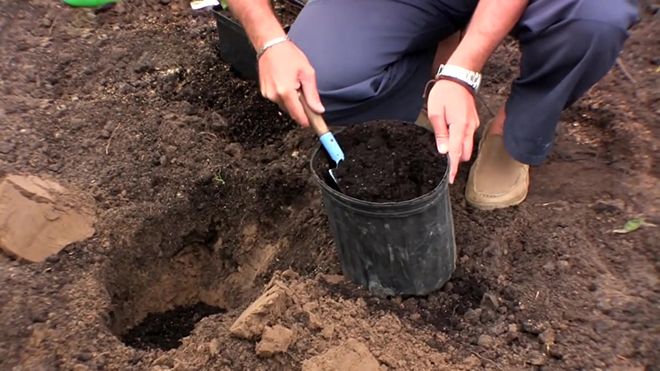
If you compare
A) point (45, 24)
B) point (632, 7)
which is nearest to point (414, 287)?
point (632, 7)

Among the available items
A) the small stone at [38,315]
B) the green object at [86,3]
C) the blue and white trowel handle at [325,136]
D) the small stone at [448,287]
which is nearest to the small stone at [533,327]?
the small stone at [448,287]

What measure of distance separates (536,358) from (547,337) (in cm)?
7

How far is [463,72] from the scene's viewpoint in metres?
1.84

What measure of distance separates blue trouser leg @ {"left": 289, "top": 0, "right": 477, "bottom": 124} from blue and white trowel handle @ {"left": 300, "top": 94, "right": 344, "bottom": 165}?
40 cm

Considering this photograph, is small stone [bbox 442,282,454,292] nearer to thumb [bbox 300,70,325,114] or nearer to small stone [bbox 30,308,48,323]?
thumb [bbox 300,70,325,114]

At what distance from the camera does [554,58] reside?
6.46ft

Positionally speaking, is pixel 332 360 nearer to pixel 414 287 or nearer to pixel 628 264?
pixel 414 287

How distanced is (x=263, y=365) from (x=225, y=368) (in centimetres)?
9

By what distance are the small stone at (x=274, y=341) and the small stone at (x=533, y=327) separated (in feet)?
2.02

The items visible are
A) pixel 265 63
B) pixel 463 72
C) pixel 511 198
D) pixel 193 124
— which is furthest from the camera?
pixel 193 124

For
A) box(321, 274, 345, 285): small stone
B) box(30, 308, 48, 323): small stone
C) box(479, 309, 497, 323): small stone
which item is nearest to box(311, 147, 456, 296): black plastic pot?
box(321, 274, 345, 285): small stone

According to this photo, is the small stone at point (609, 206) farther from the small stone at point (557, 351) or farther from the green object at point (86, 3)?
the green object at point (86, 3)

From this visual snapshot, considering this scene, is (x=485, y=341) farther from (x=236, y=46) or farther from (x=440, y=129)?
(x=236, y=46)

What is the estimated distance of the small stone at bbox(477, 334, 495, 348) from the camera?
187cm
